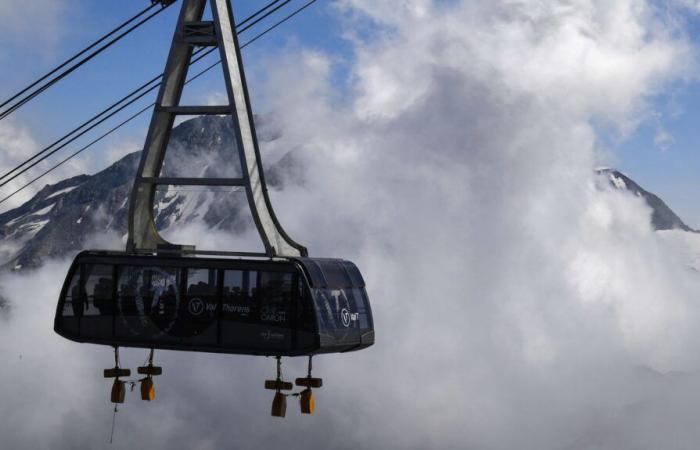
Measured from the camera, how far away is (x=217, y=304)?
5184 centimetres

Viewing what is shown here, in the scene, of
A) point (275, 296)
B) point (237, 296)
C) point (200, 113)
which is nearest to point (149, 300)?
point (237, 296)

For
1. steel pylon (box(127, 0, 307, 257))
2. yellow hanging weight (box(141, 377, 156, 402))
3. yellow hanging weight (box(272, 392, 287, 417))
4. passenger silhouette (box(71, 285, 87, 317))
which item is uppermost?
steel pylon (box(127, 0, 307, 257))

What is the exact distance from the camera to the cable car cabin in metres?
50.6

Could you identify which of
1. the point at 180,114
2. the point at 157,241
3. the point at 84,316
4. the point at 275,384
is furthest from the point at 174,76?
the point at 275,384

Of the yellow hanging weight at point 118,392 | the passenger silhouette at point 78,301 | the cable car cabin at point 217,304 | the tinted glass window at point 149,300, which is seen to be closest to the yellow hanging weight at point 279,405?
the cable car cabin at point 217,304

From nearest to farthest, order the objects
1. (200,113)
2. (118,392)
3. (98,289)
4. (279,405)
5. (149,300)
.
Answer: (279,405)
(149,300)
(200,113)
(98,289)
(118,392)

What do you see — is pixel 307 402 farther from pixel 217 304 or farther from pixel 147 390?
pixel 147 390

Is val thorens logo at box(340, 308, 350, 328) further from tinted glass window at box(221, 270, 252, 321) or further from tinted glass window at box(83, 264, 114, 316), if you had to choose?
tinted glass window at box(83, 264, 114, 316)

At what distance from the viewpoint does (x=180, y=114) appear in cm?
5503

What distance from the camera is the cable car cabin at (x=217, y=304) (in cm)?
5056

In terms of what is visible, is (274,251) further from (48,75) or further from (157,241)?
(48,75)

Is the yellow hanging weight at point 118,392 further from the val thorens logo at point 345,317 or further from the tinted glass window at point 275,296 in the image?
the val thorens logo at point 345,317

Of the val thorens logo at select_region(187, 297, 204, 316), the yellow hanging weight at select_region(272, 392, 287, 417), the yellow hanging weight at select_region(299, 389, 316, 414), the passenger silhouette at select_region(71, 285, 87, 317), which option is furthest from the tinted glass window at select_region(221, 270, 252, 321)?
the passenger silhouette at select_region(71, 285, 87, 317)

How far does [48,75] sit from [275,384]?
Result: 20.7 metres
